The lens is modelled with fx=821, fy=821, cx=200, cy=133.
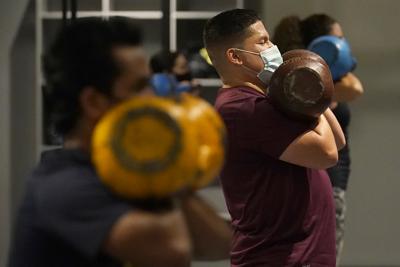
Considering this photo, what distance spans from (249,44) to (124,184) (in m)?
1.26

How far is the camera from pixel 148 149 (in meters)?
1.14

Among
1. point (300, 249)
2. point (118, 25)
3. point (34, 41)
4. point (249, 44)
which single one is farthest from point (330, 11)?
point (118, 25)

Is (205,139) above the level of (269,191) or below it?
above

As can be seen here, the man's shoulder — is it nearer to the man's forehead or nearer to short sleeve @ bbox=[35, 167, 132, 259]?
the man's forehead

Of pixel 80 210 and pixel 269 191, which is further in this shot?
pixel 269 191

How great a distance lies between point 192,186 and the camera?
121 cm

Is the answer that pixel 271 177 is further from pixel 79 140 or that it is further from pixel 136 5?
pixel 136 5

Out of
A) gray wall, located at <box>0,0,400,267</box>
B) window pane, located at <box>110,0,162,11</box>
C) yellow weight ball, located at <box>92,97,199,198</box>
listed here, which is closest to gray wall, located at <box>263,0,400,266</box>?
gray wall, located at <box>0,0,400,267</box>

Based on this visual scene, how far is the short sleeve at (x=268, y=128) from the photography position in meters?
2.15

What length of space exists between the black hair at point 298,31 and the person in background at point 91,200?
6.18 ft

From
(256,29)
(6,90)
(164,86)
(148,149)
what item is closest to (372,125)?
(6,90)

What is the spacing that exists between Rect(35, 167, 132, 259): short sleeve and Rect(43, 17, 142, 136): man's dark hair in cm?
11

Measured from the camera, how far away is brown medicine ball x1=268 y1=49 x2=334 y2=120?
2.11 meters

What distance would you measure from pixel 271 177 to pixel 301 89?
254mm
